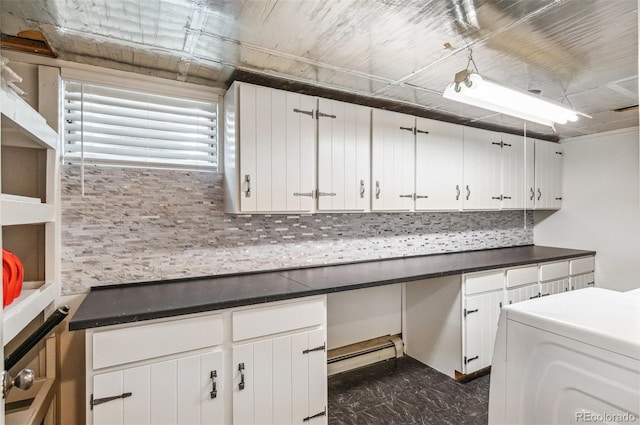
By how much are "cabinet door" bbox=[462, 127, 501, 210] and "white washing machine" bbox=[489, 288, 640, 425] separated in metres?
2.10

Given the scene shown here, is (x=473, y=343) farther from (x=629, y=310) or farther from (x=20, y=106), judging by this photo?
(x=20, y=106)

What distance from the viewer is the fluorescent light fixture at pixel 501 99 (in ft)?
5.17

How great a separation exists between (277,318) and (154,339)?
62 cm

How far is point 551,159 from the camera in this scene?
12.3 ft

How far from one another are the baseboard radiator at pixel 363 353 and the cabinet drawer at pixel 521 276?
1.13 m

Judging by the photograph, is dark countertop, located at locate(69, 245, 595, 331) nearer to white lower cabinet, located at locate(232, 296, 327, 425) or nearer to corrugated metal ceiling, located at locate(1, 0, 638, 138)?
white lower cabinet, located at locate(232, 296, 327, 425)

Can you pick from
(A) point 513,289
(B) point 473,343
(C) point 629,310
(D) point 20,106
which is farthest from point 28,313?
(A) point 513,289

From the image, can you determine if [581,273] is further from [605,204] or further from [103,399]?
[103,399]

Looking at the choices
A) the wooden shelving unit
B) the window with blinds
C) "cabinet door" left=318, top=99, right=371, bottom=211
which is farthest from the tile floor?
the window with blinds

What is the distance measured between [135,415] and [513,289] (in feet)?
9.63

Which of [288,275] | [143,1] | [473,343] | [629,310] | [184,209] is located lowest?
[473,343]

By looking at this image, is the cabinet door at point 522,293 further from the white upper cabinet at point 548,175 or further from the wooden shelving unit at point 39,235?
the wooden shelving unit at point 39,235

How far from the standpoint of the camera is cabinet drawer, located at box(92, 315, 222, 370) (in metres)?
1.42

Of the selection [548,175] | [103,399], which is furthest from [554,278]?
[103,399]
